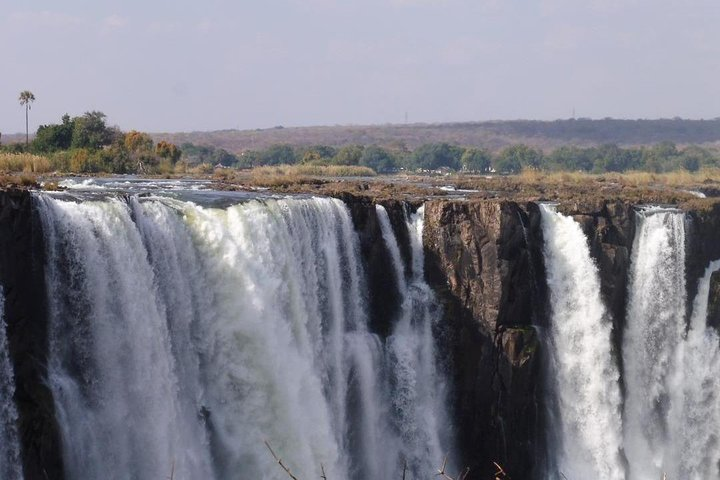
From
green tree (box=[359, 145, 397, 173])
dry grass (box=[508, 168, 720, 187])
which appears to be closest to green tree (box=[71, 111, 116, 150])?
dry grass (box=[508, 168, 720, 187])

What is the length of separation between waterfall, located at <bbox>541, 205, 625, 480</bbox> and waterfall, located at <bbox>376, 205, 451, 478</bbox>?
159 inches

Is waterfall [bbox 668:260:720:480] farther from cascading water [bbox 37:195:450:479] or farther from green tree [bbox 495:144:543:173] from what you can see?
green tree [bbox 495:144:543:173]

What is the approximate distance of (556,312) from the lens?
32094 millimetres

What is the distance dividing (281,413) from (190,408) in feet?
7.98

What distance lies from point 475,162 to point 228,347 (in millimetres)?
94180

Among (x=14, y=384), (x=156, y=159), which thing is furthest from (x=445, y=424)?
(x=156, y=159)

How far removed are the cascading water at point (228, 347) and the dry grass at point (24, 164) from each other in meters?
15.1

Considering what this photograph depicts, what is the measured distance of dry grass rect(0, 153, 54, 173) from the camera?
38219 mm

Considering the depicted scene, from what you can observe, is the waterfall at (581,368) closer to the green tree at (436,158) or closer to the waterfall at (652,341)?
the waterfall at (652,341)

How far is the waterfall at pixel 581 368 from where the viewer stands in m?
31.7

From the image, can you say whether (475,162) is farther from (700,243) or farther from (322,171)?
(700,243)

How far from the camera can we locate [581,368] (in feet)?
105

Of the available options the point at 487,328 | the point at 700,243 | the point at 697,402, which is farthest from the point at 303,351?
the point at 700,243

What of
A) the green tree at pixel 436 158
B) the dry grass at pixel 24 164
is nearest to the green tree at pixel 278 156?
the green tree at pixel 436 158
